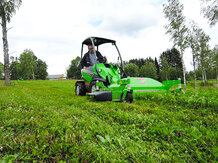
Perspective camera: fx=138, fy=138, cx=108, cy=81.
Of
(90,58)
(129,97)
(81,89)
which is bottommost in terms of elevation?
(129,97)

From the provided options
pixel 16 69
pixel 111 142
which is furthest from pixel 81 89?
pixel 16 69

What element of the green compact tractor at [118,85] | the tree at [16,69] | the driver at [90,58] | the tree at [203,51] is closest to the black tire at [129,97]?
the green compact tractor at [118,85]

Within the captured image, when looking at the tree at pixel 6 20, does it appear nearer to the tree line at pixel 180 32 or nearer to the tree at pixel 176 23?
the tree line at pixel 180 32

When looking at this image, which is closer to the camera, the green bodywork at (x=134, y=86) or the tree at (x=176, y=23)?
the green bodywork at (x=134, y=86)

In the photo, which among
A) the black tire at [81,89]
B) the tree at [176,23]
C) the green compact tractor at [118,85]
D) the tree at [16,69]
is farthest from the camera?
the tree at [16,69]

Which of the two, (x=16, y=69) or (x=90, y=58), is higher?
(x=16, y=69)

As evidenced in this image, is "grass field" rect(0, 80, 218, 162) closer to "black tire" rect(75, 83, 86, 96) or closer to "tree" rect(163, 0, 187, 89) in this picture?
"black tire" rect(75, 83, 86, 96)

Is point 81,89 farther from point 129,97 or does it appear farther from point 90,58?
point 129,97

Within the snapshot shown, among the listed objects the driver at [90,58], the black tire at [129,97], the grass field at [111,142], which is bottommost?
the grass field at [111,142]

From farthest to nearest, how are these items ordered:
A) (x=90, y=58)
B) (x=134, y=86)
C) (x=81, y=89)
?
(x=81, y=89), (x=90, y=58), (x=134, y=86)

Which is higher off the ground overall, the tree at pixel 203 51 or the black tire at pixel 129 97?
the tree at pixel 203 51

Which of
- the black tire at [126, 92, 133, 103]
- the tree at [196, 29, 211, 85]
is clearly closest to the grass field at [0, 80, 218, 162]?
the black tire at [126, 92, 133, 103]

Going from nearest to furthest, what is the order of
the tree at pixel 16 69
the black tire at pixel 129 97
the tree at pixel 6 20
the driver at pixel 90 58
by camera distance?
the black tire at pixel 129 97, the driver at pixel 90 58, the tree at pixel 6 20, the tree at pixel 16 69

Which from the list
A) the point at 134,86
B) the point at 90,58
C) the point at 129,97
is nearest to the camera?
the point at 129,97
